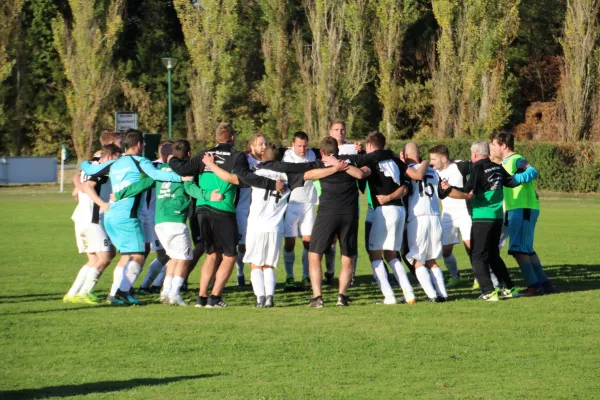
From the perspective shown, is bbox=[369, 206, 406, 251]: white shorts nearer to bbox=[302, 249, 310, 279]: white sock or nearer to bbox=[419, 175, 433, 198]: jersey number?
bbox=[419, 175, 433, 198]: jersey number

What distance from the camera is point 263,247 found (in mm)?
12430

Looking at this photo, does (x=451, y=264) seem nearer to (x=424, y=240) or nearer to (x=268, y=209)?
(x=424, y=240)

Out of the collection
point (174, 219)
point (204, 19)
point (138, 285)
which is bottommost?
point (138, 285)

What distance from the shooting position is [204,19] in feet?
166

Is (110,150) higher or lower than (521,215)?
higher

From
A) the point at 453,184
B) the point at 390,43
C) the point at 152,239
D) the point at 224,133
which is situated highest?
the point at 390,43

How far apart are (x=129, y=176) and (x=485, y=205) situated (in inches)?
177

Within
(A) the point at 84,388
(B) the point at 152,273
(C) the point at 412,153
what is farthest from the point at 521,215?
(A) the point at 84,388

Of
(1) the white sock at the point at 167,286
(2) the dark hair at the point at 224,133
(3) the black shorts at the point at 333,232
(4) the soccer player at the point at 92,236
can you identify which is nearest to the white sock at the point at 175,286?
(1) the white sock at the point at 167,286

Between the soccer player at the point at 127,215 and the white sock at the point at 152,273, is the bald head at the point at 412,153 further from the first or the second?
the white sock at the point at 152,273

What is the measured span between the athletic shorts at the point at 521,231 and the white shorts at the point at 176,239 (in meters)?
4.33

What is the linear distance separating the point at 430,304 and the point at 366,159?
78.3 inches

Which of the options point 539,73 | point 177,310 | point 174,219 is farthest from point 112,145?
point 539,73

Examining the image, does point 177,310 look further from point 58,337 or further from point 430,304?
point 430,304
